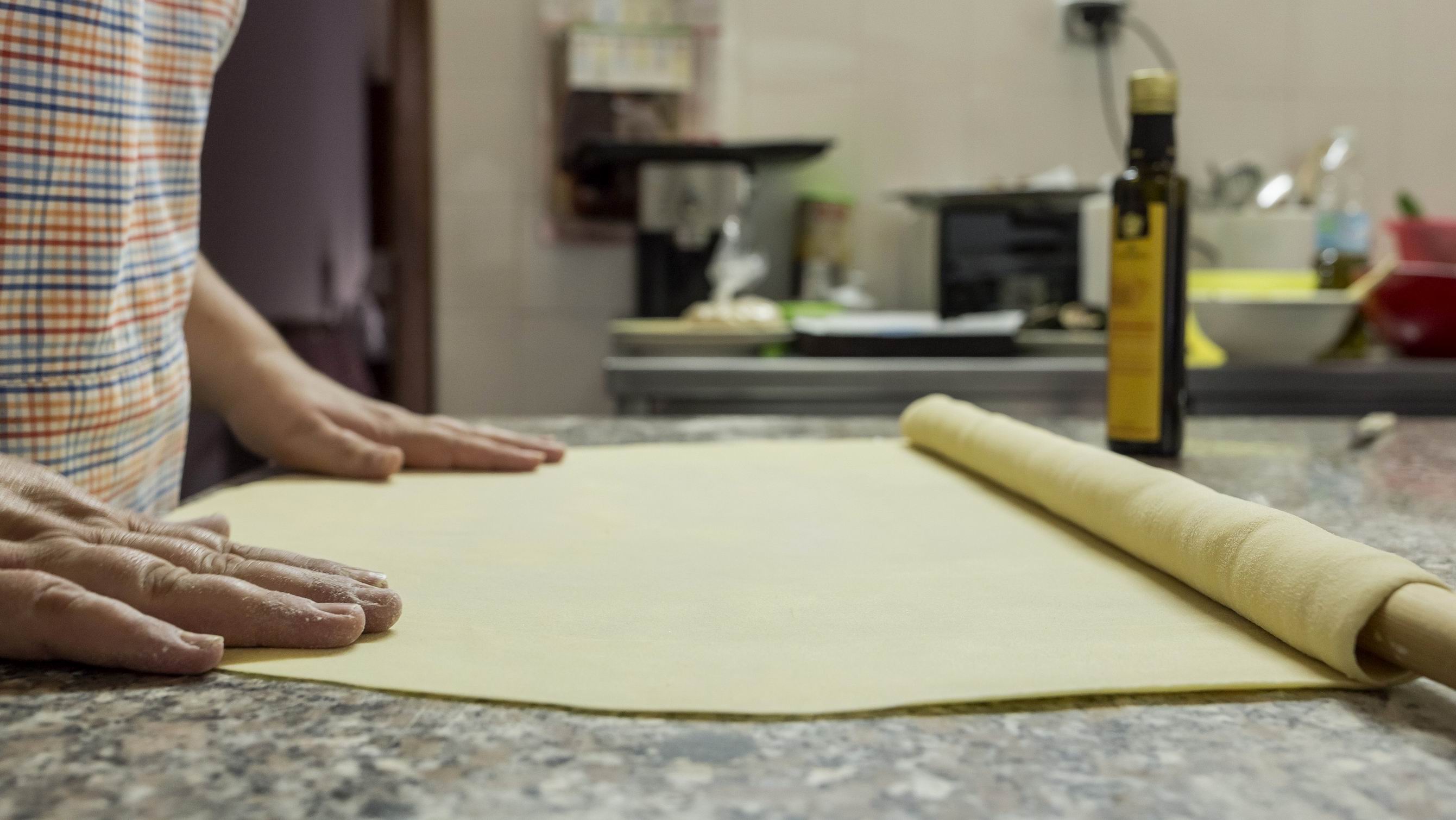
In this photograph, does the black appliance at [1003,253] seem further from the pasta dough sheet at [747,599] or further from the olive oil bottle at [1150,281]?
the pasta dough sheet at [747,599]

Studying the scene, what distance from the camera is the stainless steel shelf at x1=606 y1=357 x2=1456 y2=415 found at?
5.31ft

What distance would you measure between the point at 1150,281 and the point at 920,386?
74 cm

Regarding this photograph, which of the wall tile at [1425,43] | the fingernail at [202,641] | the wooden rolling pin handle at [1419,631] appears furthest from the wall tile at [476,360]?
the wooden rolling pin handle at [1419,631]

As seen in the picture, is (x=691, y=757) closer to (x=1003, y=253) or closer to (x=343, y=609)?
(x=343, y=609)

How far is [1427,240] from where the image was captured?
189 cm

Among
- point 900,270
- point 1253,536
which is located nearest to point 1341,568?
point 1253,536

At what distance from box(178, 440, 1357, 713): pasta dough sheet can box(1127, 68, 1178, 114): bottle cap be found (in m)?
0.30

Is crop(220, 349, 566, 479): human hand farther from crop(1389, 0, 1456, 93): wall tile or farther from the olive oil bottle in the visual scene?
crop(1389, 0, 1456, 93): wall tile

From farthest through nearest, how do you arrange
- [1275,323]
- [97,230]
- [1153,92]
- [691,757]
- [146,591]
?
[1275,323], [1153,92], [97,230], [146,591], [691,757]

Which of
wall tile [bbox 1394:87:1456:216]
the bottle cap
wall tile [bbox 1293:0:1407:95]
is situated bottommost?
the bottle cap

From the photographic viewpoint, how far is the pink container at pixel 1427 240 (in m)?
1.88

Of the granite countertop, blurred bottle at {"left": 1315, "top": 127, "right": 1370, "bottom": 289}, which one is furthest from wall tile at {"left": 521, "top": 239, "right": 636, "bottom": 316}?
the granite countertop

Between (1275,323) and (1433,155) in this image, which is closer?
(1275,323)

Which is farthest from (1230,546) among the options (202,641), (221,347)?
(221,347)
